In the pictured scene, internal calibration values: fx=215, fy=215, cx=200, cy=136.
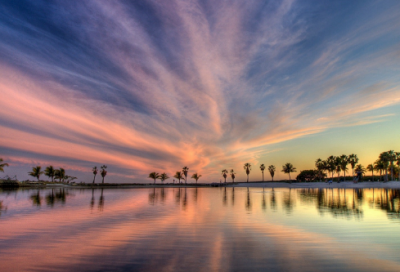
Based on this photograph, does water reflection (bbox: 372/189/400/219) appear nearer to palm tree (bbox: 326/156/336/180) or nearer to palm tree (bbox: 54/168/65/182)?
palm tree (bbox: 326/156/336/180)

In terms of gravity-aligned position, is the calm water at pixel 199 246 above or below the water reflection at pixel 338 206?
above

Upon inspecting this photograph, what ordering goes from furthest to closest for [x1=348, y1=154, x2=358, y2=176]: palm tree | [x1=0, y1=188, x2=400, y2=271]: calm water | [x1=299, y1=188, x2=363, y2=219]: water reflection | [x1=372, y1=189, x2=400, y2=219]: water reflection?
[x1=348, y1=154, x2=358, y2=176]: palm tree
[x1=299, y1=188, x2=363, y2=219]: water reflection
[x1=372, y1=189, x2=400, y2=219]: water reflection
[x1=0, y1=188, x2=400, y2=271]: calm water

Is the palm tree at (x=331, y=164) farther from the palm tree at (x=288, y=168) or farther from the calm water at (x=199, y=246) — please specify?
the calm water at (x=199, y=246)

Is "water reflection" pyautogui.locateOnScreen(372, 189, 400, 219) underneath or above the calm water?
underneath

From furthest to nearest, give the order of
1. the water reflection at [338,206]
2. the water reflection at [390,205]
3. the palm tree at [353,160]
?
the palm tree at [353,160] < the water reflection at [338,206] < the water reflection at [390,205]

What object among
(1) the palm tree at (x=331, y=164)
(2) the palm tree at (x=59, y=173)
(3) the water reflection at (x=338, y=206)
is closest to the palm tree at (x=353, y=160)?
(1) the palm tree at (x=331, y=164)

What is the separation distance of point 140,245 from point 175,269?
4068 millimetres

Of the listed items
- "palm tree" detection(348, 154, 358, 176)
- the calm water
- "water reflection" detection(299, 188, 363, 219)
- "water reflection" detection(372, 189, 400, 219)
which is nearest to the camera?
the calm water

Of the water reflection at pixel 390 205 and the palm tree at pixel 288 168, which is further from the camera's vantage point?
the palm tree at pixel 288 168

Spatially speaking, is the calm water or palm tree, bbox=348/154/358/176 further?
palm tree, bbox=348/154/358/176

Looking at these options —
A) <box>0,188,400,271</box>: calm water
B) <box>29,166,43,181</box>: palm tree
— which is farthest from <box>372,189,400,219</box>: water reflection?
<box>29,166,43,181</box>: palm tree

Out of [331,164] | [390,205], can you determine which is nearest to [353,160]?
[331,164]

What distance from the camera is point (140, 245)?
11461 millimetres

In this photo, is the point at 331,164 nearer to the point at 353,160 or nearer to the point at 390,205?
the point at 353,160
